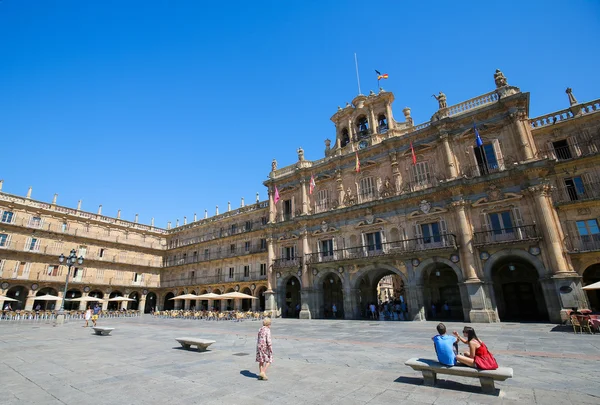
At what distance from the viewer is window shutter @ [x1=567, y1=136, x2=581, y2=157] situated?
2016cm

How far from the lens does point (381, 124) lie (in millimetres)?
28641

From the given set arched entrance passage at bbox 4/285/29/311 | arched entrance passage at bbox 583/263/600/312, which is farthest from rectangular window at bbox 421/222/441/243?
arched entrance passage at bbox 4/285/29/311

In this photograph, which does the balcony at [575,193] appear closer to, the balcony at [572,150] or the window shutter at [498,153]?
the balcony at [572,150]

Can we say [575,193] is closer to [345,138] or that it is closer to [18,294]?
[345,138]

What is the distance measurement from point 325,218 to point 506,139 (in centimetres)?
1473

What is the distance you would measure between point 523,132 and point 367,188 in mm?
11355

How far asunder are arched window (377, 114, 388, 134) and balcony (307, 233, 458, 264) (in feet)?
35.1

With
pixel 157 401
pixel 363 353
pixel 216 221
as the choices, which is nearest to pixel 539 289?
pixel 363 353

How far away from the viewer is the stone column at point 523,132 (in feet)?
63.6

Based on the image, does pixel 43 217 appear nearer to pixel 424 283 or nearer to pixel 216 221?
pixel 216 221

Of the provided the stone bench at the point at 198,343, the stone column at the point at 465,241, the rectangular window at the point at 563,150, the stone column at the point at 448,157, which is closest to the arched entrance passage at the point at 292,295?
the stone column at the point at 465,241

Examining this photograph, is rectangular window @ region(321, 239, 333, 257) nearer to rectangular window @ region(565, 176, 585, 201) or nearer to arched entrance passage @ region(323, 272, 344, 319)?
arched entrance passage @ region(323, 272, 344, 319)

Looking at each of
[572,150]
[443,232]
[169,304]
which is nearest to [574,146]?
[572,150]

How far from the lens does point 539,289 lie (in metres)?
21.0
